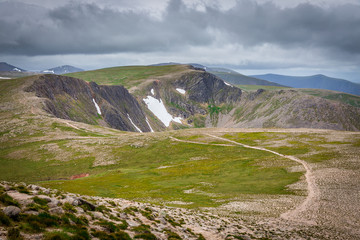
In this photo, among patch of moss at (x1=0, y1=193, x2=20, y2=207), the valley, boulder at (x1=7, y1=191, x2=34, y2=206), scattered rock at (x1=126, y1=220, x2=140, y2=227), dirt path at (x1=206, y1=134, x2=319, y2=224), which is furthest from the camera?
dirt path at (x1=206, y1=134, x2=319, y2=224)

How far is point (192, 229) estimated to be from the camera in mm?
24281

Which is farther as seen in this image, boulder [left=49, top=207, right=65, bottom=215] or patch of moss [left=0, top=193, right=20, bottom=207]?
boulder [left=49, top=207, right=65, bottom=215]

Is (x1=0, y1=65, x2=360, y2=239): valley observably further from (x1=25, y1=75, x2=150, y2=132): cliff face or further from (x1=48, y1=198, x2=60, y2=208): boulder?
(x1=25, y1=75, x2=150, y2=132): cliff face

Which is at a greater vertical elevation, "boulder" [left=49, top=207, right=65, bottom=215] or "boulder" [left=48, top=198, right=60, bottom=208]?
"boulder" [left=49, top=207, right=65, bottom=215]

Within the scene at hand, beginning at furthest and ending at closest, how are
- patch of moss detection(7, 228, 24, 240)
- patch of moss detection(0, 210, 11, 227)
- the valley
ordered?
the valley → patch of moss detection(0, 210, 11, 227) → patch of moss detection(7, 228, 24, 240)

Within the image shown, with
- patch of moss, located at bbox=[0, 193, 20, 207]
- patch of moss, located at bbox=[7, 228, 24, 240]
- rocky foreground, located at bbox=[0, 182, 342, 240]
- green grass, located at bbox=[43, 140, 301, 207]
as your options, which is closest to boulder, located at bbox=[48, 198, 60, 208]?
rocky foreground, located at bbox=[0, 182, 342, 240]

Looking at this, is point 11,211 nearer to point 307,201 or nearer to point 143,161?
point 307,201

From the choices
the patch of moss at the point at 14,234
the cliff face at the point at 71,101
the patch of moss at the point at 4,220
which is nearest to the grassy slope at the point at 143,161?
the cliff face at the point at 71,101

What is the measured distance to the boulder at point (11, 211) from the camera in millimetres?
14616

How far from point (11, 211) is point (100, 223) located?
6.21 meters

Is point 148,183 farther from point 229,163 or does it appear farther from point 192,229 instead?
point 192,229

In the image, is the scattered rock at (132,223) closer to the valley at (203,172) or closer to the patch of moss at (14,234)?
the valley at (203,172)

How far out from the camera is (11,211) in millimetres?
14812

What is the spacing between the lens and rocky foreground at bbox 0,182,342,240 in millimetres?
14609
